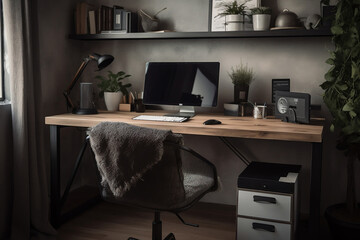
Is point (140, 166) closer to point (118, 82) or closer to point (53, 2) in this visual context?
point (118, 82)

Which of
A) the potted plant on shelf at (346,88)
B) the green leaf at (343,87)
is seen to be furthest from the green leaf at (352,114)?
the green leaf at (343,87)

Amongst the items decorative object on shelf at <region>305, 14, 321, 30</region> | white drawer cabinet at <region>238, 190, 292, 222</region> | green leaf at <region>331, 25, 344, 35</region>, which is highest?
decorative object on shelf at <region>305, 14, 321, 30</region>

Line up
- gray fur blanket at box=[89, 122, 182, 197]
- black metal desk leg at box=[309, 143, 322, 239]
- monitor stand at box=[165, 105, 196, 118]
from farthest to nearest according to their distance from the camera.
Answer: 1. monitor stand at box=[165, 105, 196, 118]
2. black metal desk leg at box=[309, 143, 322, 239]
3. gray fur blanket at box=[89, 122, 182, 197]

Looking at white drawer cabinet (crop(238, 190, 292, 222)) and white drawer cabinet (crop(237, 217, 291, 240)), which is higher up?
white drawer cabinet (crop(238, 190, 292, 222))

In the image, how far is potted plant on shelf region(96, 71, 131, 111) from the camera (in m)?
3.22

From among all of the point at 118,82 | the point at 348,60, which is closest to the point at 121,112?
the point at 118,82

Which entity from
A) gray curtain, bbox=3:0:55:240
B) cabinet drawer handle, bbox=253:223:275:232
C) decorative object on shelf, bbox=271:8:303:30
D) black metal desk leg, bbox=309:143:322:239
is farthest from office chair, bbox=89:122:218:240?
decorative object on shelf, bbox=271:8:303:30

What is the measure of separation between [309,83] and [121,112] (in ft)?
4.64

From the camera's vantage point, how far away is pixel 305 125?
251 cm

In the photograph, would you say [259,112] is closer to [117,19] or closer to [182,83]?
[182,83]

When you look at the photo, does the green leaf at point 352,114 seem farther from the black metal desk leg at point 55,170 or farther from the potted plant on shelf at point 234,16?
the black metal desk leg at point 55,170

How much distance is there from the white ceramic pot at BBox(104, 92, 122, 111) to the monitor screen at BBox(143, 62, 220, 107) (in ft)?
0.82

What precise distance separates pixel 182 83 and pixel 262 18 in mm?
721

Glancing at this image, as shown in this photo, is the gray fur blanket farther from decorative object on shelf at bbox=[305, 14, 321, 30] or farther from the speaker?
decorative object on shelf at bbox=[305, 14, 321, 30]
